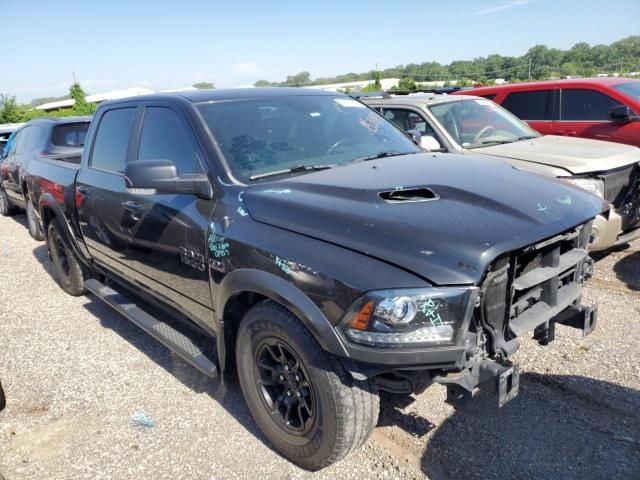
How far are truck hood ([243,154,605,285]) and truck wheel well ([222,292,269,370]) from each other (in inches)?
16.9

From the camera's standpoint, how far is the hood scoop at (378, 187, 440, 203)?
2.42 m

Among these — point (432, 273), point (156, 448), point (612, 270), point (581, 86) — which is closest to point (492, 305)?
point (432, 273)

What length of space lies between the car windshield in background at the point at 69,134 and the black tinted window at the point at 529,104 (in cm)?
681

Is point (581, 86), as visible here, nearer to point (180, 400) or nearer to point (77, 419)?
point (180, 400)

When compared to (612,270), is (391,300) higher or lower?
higher

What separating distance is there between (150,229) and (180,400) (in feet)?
3.75

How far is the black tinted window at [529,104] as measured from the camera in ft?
24.3

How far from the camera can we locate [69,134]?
820 centimetres

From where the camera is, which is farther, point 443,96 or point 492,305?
point 443,96

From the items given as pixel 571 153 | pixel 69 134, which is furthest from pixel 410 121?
pixel 69 134

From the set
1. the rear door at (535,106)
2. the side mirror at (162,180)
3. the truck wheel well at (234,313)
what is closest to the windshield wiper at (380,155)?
the side mirror at (162,180)

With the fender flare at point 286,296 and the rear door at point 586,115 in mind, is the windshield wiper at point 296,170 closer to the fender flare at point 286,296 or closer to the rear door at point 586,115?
the fender flare at point 286,296

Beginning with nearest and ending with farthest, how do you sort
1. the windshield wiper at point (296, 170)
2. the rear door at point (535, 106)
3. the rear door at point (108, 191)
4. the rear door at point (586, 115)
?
the windshield wiper at point (296, 170)
the rear door at point (108, 191)
the rear door at point (586, 115)
the rear door at point (535, 106)

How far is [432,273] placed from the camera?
1.97 metres
